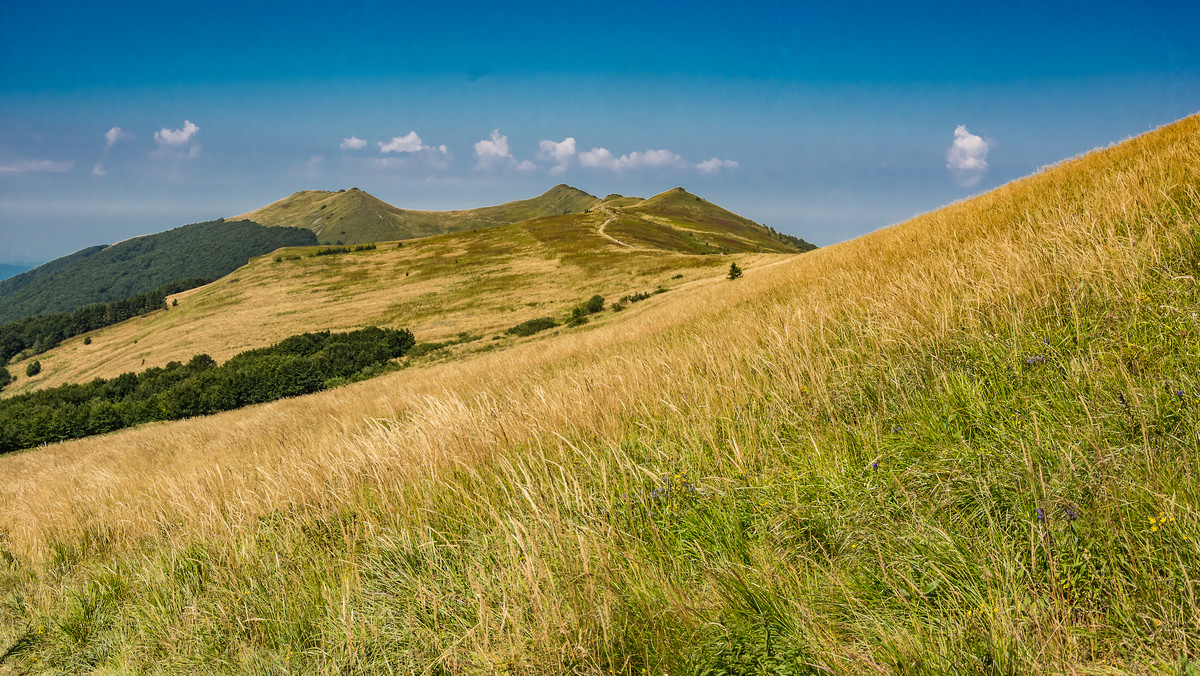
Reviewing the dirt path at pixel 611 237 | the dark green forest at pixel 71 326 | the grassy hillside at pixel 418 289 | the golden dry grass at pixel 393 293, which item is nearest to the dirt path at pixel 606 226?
the dirt path at pixel 611 237

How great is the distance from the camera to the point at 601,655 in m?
1.79

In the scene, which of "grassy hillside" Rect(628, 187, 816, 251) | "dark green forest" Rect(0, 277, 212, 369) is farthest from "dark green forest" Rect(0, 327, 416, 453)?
"grassy hillside" Rect(628, 187, 816, 251)

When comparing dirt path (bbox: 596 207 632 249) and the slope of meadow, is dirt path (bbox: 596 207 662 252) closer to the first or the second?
dirt path (bbox: 596 207 632 249)

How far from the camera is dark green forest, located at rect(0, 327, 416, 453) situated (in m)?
35.5

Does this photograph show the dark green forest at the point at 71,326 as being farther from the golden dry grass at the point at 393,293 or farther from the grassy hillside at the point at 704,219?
the grassy hillside at the point at 704,219

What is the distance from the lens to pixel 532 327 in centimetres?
4284

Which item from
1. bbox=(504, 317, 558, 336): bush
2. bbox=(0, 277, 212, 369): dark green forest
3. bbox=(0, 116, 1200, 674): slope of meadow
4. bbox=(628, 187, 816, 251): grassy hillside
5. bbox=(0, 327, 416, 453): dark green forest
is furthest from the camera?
bbox=(628, 187, 816, 251): grassy hillside

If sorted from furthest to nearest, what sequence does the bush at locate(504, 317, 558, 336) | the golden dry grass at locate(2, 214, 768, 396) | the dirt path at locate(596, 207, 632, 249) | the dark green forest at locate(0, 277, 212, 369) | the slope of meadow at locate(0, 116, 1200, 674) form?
1. the dark green forest at locate(0, 277, 212, 369)
2. the dirt path at locate(596, 207, 632, 249)
3. the golden dry grass at locate(2, 214, 768, 396)
4. the bush at locate(504, 317, 558, 336)
5. the slope of meadow at locate(0, 116, 1200, 674)

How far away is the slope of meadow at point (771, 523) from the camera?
153cm

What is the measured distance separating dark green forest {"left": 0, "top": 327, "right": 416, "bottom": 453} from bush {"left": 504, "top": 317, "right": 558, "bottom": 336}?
1084 cm

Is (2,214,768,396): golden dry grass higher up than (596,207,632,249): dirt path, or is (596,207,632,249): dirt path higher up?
(596,207,632,249): dirt path

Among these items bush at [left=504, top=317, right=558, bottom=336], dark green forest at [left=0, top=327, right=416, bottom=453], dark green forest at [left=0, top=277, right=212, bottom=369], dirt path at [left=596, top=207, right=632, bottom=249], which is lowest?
dark green forest at [left=0, top=327, right=416, bottom=453]

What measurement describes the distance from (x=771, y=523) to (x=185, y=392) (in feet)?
153

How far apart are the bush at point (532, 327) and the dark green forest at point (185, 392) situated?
35.5 feet
